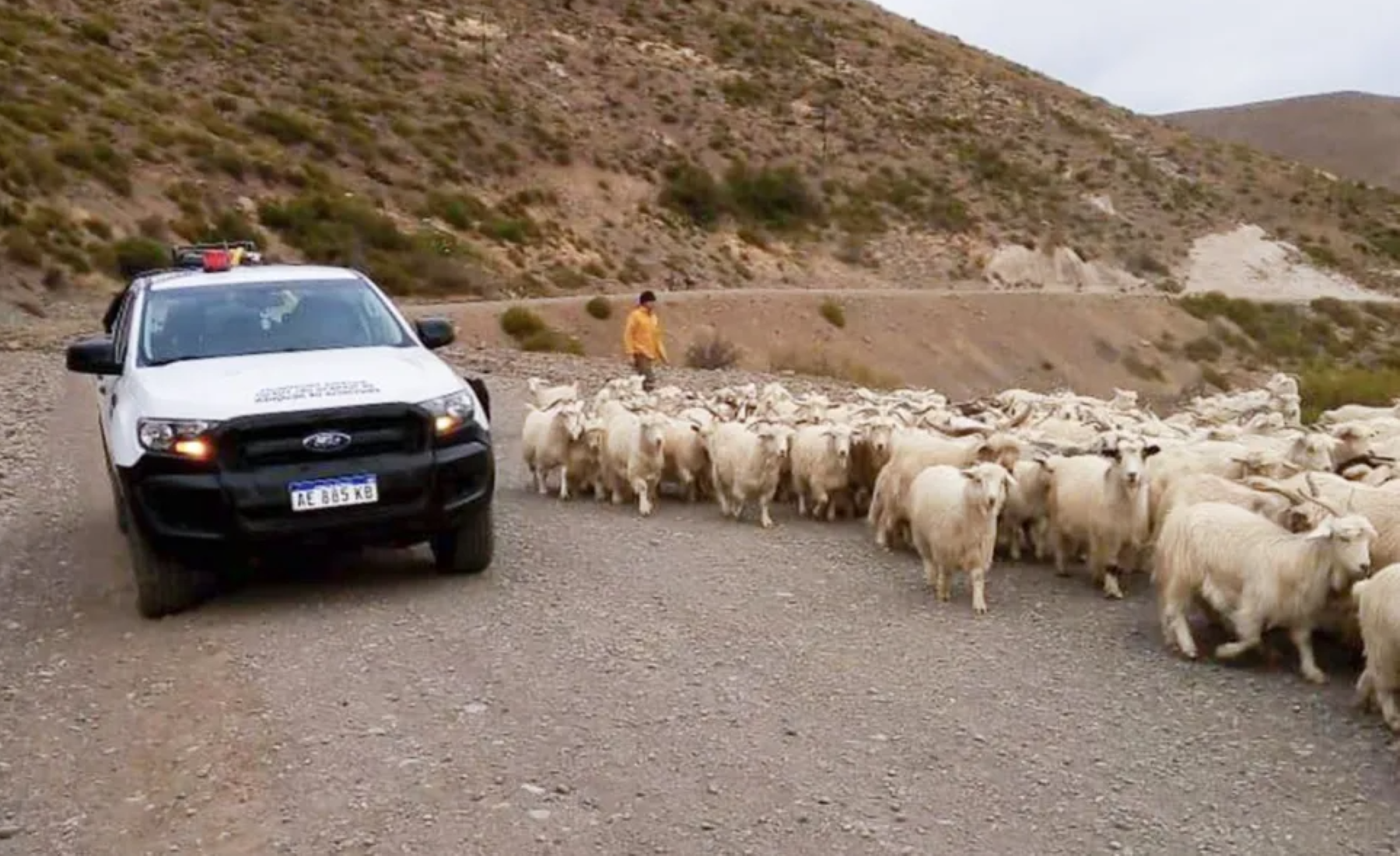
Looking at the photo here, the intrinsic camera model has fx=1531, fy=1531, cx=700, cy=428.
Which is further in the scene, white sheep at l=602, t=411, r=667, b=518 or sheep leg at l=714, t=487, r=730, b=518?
white sheep at l=602, t=411, r=667, b=518

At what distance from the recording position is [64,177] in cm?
3309

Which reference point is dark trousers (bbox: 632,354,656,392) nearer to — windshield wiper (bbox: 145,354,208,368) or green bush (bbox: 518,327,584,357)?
green bush (bbox: 518,327,584,357)

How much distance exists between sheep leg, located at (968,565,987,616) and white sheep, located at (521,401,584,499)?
485 cm

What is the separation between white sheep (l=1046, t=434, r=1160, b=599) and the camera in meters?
9.95

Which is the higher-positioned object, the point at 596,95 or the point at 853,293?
the point at 596,95

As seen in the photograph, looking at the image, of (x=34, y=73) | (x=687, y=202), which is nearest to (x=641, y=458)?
(x=34, y=73)

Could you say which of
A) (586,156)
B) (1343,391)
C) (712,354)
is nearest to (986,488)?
(712,354)

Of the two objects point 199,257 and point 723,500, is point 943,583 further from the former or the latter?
point 199,257

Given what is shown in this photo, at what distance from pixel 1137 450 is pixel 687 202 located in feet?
128

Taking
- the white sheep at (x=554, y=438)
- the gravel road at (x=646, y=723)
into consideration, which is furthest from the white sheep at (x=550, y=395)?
the gravel road at (x=646, y=723)

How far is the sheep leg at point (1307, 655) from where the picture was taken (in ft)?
25.6

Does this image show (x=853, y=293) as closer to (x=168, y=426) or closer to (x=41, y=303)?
(x=41, y=303)

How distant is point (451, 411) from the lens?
9156 millimetres

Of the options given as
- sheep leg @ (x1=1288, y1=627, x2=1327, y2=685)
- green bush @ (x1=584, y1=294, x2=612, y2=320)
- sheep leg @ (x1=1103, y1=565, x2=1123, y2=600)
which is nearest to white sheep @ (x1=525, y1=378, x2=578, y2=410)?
sheep leg @ (x1=1103, y1=565, x2=1123, y2=600)
